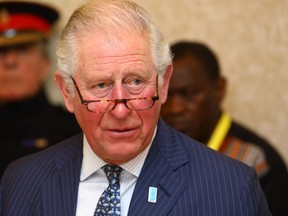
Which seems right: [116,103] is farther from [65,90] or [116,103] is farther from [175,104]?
[175,104]

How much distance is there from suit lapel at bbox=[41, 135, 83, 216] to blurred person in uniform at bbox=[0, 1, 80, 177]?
1.37 meters

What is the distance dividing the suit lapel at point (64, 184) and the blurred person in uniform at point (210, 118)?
3.05 ft

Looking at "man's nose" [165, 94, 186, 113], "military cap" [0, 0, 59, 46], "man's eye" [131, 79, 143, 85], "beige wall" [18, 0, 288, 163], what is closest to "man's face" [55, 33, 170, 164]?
"man's eye" [131, 79, 143, 85]

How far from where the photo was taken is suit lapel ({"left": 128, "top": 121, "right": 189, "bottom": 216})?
5.61 feet

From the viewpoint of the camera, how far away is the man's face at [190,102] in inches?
111

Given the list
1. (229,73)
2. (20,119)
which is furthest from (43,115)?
(229,73)

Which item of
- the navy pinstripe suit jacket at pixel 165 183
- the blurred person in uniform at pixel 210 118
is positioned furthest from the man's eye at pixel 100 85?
the blurred person in uniform at pixel 210 118

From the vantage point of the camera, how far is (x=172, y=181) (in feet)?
5.73

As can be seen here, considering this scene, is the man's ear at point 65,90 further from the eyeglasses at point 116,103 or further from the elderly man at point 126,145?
the eyeglasses at point 116,103

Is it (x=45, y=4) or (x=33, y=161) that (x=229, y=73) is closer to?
(x=45, y=4)

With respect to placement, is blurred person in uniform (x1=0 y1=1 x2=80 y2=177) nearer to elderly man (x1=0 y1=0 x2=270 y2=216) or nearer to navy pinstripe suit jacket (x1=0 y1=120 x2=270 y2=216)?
navy pinstripe suit jacket (x1=0 y1=120 x2=270 y2=216)

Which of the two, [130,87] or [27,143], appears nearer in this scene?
[130,87]

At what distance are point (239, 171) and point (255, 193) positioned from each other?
77mm

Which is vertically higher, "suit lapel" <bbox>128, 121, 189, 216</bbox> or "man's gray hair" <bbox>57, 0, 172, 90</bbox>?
"man's gray hair" <bbox>57, 0, 172, 90</bbox>
